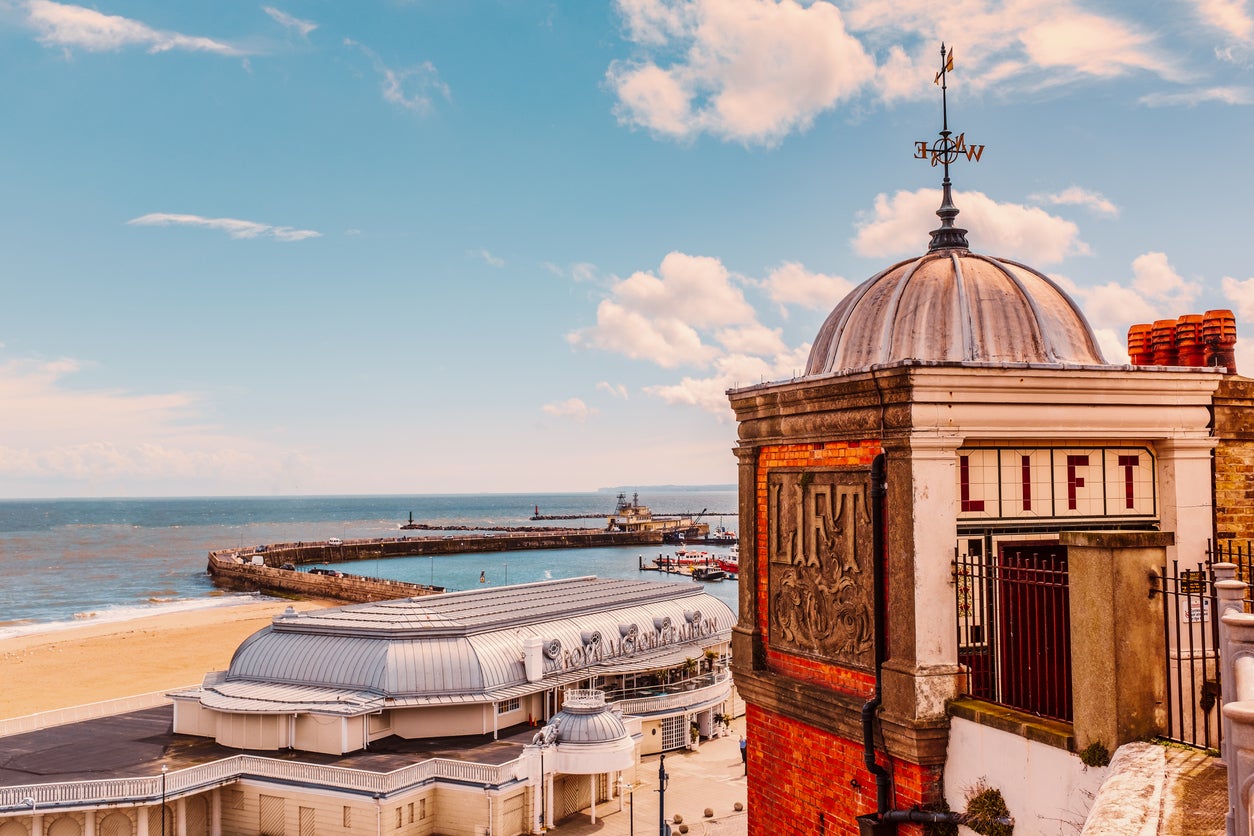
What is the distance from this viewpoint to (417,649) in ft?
111

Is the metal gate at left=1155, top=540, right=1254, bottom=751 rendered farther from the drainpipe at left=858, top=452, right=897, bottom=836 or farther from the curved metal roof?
the curved metal roof

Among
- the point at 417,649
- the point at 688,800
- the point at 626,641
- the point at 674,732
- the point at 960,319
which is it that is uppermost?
the point at 960,319

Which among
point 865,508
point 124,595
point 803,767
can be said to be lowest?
point 124,595

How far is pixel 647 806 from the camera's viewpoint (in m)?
32.4

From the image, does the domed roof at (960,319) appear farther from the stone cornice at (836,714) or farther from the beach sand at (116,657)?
the beach sand at (116,657)

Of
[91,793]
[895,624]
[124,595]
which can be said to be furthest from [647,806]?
[124,595]

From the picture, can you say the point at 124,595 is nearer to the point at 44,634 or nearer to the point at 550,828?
Answer: the point at 44,634

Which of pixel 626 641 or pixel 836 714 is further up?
pixel 836 714

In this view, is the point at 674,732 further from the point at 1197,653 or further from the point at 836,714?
the point at 1197,653

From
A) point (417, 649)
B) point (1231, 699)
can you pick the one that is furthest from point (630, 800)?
point (1231, 699)

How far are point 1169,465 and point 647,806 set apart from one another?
26.8 meters

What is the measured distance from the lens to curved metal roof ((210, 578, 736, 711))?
3266cm

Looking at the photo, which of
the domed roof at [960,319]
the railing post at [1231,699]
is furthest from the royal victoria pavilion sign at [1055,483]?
the railing post at [1231,699]

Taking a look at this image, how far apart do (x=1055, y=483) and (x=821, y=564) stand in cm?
237
